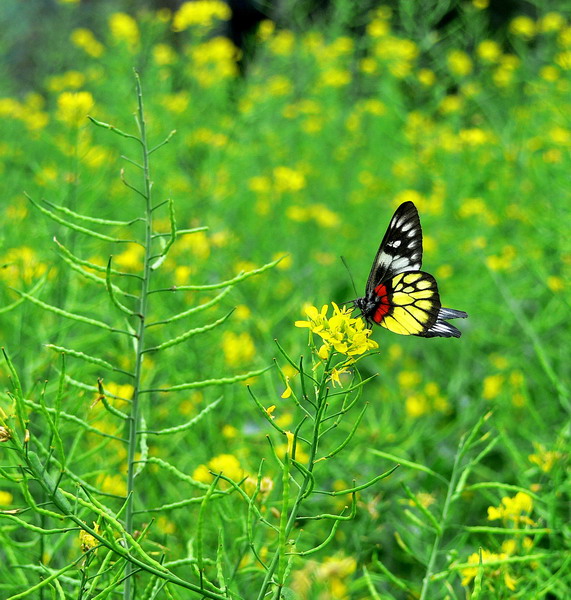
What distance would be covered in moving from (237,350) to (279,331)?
68cm

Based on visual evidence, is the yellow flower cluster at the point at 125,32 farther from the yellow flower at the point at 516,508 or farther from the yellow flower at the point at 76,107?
the yellow flower at the point at 516,508

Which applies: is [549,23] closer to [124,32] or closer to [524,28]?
[524,28]

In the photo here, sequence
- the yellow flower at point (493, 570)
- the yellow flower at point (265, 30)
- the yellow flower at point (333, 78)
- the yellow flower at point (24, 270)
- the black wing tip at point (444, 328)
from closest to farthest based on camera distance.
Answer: the yellow flower at point (493, 570)
the black wing tip at point (444, 328)
the yellow flower at point (24, 270)
the yellow flower at point (265, 30)
the yellow flower at point (333, 78)

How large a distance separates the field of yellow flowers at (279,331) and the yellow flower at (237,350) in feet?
0.04

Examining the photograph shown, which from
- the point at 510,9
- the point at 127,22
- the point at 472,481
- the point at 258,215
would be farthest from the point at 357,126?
the point at 510,9

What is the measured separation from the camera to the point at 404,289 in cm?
145

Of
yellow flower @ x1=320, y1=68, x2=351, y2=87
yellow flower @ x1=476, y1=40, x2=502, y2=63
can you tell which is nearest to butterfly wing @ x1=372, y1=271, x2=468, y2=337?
yellow flower @ x1=476, y1=40, x2=502, y2=63

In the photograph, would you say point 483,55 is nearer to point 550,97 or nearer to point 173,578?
point 550,97

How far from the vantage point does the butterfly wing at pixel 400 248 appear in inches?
54.2

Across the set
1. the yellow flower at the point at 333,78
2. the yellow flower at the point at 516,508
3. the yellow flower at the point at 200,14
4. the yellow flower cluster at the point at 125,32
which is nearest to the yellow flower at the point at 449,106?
the yellow flower at the point at 333,78

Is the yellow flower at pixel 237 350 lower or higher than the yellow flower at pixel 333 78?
lower

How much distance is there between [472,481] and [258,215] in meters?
2.45

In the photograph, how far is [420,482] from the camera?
2650 mm

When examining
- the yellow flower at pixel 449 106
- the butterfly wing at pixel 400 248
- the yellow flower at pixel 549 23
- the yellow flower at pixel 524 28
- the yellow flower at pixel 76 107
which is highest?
the yellow flower at pixel 524 28
